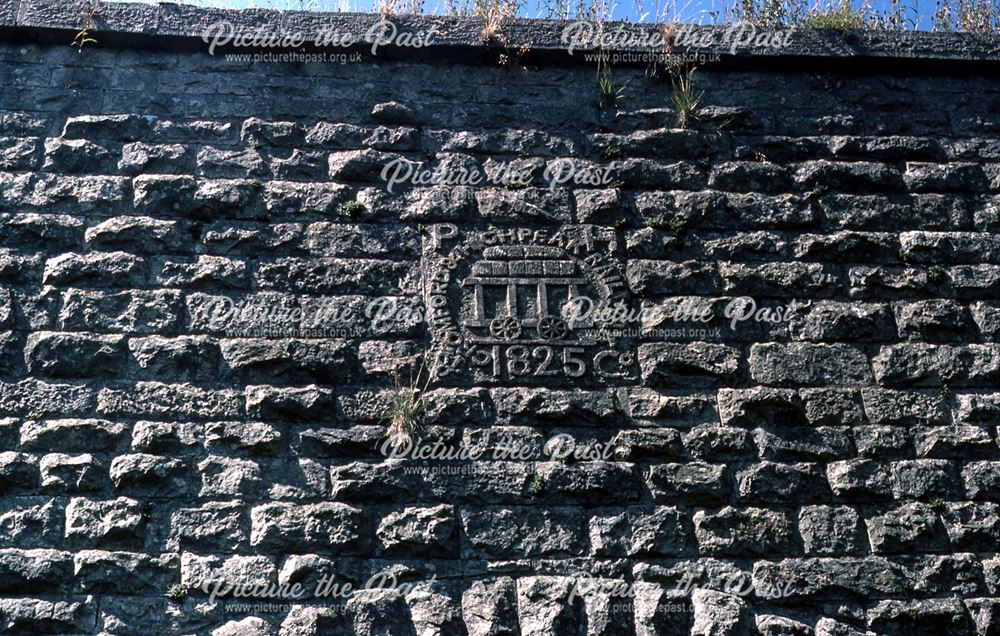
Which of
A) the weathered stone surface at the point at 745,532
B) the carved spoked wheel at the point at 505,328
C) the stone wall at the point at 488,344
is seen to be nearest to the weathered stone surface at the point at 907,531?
the stone wall at the point at 488,344

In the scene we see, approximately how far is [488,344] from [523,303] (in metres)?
0.26

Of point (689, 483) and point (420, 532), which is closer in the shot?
point (420, 532)

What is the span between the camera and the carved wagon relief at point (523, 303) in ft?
15.5

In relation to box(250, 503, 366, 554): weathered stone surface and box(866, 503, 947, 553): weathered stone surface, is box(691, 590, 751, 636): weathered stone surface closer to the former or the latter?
box(866, 503, 947, 553): weathered stone surface

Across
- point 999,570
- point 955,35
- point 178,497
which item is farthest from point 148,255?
point 955,35

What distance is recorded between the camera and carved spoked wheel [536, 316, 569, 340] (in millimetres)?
4793

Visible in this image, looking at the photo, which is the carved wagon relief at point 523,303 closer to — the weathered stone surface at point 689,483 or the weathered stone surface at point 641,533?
the weathered stone surface at point 689,483

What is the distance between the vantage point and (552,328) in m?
4.80

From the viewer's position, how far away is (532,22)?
5559 mm

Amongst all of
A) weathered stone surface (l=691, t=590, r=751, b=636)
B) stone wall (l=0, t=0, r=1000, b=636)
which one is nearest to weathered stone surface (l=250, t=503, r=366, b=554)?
stone wall (l=0, t=0, r=1000, b=636)

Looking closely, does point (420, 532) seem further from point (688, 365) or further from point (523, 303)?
point (688, 365)

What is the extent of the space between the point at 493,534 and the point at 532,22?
2.71 meters

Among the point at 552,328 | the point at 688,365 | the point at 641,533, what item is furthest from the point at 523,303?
the point at 641,533

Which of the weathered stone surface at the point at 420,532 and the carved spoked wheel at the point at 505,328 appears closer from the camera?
the weathered stone surface at the point at 420,532
